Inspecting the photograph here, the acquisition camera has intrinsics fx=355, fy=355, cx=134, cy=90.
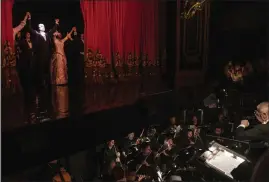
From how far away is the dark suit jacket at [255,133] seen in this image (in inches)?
104

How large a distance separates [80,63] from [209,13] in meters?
1.01

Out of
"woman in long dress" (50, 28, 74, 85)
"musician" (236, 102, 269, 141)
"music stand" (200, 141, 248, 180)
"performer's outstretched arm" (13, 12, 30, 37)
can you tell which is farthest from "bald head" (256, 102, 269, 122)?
"performer's outstretched arm" (13, 12, 30, 37)

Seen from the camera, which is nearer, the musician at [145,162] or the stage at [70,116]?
the stage at [70,116]

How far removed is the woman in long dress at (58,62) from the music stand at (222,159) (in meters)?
1.19

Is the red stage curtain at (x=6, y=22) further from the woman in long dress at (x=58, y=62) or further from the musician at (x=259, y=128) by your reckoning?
the musician at (x=259, y=128)

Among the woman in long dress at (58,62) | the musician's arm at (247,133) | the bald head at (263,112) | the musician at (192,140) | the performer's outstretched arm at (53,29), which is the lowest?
the musician at (192,140)

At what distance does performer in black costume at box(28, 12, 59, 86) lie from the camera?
2.53 m

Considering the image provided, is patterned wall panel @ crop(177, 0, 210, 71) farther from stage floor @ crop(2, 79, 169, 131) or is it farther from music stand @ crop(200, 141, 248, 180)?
music stand @ crop(200, 141, 248, 180)

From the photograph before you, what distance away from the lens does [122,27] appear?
2609mm

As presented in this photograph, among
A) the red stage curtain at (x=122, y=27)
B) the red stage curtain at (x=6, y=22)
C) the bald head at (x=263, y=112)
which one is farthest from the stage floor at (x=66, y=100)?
the bald head at (x=263, y=112)

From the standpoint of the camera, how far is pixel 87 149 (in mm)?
2613

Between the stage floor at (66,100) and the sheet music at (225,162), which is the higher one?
the stage floor at (66,100)

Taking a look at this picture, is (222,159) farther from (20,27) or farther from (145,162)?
(20,27)

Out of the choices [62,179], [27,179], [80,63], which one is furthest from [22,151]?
[80,63]
